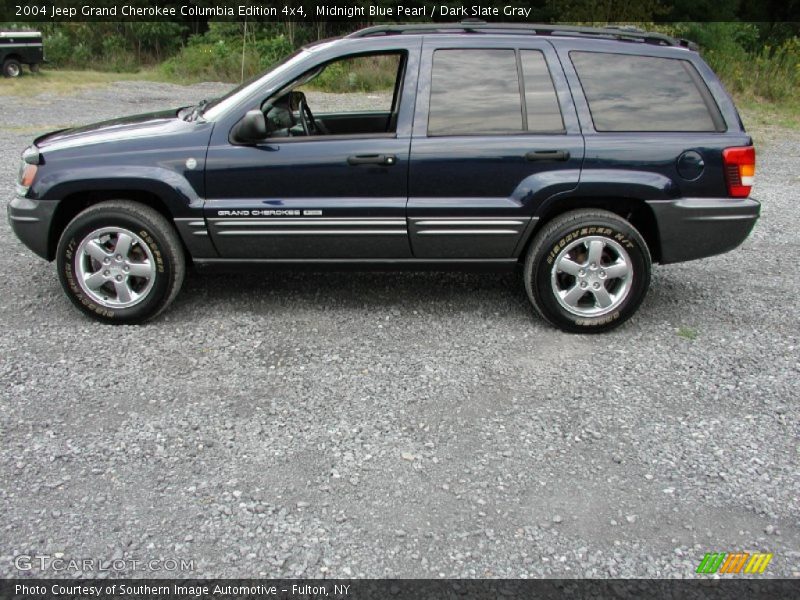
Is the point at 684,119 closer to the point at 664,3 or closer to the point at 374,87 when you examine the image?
the point at 374,87

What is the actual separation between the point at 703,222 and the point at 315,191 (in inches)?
92.0

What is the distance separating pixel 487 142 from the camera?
483 centimetres

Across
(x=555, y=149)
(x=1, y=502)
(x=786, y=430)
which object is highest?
(x=555, y=149)

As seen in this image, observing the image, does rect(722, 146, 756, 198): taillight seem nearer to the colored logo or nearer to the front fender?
the colored logo

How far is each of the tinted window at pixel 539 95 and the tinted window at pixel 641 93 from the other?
0.67 ft

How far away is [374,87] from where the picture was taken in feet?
58.3

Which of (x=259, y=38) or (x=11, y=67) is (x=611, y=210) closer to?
(x=11, y=67)

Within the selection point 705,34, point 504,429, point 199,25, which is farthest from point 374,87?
point 504,429

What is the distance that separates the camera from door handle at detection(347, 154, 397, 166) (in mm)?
4809

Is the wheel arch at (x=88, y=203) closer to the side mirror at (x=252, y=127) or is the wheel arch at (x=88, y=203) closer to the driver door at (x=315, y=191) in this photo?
the driver door at (x=315, y=191)

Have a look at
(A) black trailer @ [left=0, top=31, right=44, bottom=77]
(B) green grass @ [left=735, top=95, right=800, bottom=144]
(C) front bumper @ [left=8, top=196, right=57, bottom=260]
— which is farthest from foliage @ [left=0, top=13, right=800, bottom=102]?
(C) front bumper @ [left=8, top=196, right=57, bottom=260]

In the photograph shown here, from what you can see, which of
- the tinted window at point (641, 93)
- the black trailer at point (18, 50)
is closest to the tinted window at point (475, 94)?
the tinted window at point (641, 93)

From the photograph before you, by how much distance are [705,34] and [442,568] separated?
23117 mm

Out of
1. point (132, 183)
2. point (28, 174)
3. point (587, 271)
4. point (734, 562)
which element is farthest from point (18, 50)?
point (734, 562)
